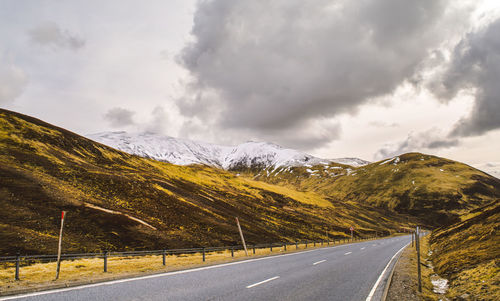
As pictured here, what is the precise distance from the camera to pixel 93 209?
38.5 m

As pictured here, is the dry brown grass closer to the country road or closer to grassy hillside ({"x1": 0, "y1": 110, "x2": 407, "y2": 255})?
the country road

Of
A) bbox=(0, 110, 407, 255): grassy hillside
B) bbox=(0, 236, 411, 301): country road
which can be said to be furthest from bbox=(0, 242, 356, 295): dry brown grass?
bbox=(0, 110, 407, 255): grassy hillside

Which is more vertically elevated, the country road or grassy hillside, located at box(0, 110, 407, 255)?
grassy hillside, located at box(0, 110, 407, 255)

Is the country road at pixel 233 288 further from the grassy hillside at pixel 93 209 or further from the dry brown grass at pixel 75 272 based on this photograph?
the grassy hillside at pixel 93 209

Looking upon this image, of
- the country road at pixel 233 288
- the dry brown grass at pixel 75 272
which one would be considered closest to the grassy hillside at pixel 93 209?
the dry brown grass at pixel 75 272

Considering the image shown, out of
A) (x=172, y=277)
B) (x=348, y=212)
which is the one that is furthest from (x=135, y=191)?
(x=348, y=212)

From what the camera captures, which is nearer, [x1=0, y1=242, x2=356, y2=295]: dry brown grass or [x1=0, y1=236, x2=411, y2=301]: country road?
[x1=0, y1=236, x2=411, y2=301]: country road

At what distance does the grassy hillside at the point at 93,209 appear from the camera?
3100 centimetres

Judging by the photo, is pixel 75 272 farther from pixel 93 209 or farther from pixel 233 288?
pixel 93 209

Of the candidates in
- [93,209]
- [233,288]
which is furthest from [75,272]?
[93,209]

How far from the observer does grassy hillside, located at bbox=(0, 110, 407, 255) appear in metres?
31.0

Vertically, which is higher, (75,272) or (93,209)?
(93,209)

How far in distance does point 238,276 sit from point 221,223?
4088 cm

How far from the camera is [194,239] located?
41156 millimetres
